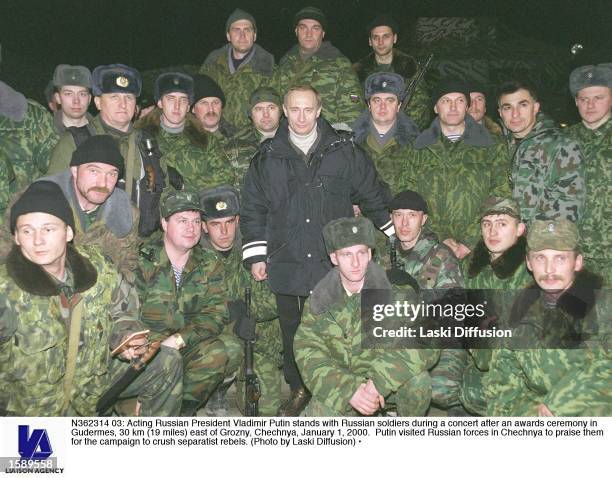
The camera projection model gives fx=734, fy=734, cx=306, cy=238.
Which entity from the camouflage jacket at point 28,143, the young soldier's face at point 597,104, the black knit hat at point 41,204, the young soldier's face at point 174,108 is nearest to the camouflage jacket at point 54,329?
the black knit hat at point 41,204

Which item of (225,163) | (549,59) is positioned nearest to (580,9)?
(549,59)

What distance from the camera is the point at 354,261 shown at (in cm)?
486

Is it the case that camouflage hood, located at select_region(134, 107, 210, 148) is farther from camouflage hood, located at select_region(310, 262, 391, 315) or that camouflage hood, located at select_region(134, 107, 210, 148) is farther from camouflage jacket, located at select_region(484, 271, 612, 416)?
camouflage jacket, located at select_region(484, 271, 612, 416)

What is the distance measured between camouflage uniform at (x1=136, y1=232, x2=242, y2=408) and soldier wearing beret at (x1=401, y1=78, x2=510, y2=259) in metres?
1.82

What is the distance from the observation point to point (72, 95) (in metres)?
6.21

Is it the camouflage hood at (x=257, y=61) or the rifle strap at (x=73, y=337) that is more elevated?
the camouflage hood at (x=257, y=61)

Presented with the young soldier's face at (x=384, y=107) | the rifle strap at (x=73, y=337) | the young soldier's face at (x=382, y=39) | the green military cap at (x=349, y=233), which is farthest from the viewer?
the young soldier's face at (x=382, y=39)

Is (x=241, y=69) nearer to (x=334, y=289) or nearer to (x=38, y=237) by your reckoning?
(x=334, y=289)

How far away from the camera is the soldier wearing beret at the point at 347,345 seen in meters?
4.65

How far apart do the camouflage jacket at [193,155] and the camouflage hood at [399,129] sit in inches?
45.4

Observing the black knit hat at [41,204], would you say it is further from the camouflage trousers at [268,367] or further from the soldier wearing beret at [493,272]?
the soldier wearing beret at [493,272]

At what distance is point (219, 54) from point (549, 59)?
5.40 metres

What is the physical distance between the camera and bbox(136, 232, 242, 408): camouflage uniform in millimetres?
5223

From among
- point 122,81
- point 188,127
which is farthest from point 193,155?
point 122,81
